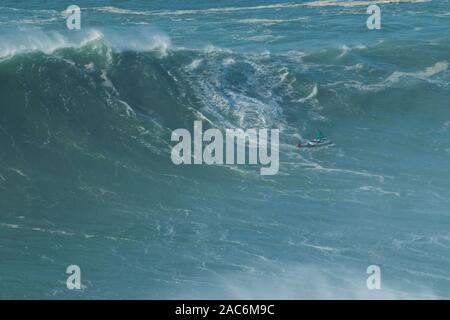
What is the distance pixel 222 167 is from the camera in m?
52.6

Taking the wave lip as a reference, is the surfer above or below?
below

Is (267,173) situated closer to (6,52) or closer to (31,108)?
(31,108)

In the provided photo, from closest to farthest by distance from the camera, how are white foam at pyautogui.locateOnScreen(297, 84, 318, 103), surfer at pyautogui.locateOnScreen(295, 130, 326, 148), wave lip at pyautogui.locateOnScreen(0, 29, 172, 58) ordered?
surfer at pyautogui.locateOnScreen(295, 130, 326, 148)
white foam at pyautogui.locateOnScreen(297, 84, 318, 103)
wave lip at pyautogui.locateOnScreen(0, 29, 172, 58)

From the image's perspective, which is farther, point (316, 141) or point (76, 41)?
point (76, 41)

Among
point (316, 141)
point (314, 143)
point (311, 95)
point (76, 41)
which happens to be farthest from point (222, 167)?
point (76, 41)

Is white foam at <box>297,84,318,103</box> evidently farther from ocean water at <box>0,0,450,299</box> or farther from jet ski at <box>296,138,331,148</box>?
jet ski at <box>296,138,331,148</box>

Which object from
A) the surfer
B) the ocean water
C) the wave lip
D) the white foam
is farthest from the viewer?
the wave lip

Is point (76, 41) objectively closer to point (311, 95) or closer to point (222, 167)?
point (311, 95)

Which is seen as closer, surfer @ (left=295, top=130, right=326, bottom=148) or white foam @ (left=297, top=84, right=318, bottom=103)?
surfer @ (left=295, top=130, right=326, bottom=148)

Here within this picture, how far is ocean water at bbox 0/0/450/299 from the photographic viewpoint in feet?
→ 141

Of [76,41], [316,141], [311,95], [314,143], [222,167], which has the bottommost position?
[222,167]

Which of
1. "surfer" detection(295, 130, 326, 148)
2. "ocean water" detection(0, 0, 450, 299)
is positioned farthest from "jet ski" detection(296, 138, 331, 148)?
"ocean water" detection(0, 0, 450, 299)

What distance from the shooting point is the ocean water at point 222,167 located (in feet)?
141

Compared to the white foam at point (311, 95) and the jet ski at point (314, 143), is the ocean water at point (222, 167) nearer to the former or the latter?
the white foam at point (311, 95)
